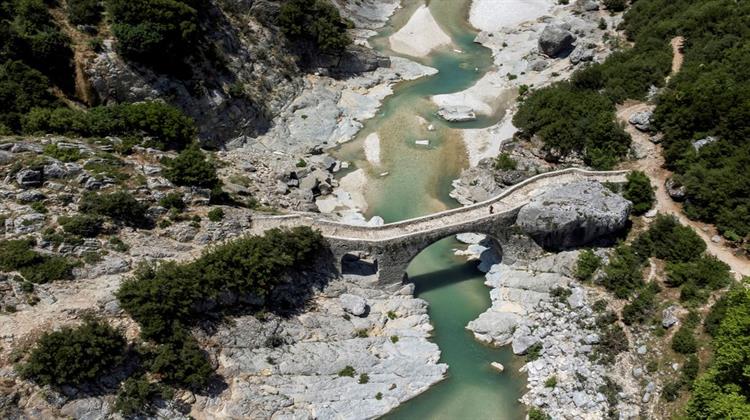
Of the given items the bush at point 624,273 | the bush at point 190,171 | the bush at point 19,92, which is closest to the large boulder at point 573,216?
the bush at point 624,273

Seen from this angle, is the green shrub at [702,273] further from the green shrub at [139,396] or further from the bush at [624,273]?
the green shrub at [139,396]

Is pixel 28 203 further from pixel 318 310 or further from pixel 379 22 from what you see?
pixel 379 22

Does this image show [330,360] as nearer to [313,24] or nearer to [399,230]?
[399,230]

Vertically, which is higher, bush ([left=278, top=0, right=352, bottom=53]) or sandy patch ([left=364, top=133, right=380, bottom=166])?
bush ([left=278, top=0, right=352, bottom=53])

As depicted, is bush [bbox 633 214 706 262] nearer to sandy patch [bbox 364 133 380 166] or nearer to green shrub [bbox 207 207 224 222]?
sandy patch [bbox 364 133 380 166]

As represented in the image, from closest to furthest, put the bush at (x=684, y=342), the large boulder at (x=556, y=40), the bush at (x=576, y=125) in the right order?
the bush at (x=684, y=342)
the bush at (x=576, y=125)
the large boulder at (x=556, y=40)

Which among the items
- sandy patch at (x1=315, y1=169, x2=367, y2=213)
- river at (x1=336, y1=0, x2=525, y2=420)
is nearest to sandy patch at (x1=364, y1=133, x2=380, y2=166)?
river at (x1=336, y1=0, x2=525, y2=420)
